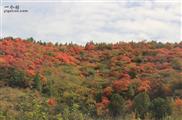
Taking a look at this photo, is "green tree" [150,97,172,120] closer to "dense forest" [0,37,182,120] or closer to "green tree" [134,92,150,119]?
"dense forest" [0,37,182,120]

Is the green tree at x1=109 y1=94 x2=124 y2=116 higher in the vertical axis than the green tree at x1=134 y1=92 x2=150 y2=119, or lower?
lower

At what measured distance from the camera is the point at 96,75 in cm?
5725

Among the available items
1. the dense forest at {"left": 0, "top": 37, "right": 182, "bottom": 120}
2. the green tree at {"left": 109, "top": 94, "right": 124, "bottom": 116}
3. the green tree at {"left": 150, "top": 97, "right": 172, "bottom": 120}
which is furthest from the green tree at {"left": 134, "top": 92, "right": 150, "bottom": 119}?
the green tree at {"left": 109, "top": 94, "right": 124, "bottom": 116}

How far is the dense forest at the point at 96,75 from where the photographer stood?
42.6 meters

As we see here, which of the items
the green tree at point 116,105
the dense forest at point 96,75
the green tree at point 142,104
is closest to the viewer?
the green tree at point 142,104

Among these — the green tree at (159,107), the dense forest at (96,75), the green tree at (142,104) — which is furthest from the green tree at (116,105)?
the green tree at (159,107)

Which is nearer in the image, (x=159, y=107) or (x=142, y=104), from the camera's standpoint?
(x=159, y=107)

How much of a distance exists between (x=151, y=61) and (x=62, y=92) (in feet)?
49.1

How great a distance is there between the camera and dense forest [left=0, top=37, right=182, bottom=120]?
4256cm

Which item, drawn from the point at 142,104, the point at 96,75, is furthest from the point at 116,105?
the point at 96,75

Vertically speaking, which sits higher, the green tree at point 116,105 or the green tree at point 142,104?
the green tree at point 142,104

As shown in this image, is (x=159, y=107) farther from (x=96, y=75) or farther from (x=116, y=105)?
(x=96, y=75)

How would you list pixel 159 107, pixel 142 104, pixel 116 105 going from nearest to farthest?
pixel 159 107 < pixel 142 104 < pixel 116 105

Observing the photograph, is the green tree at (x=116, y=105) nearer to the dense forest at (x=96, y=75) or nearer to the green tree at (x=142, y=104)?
the dense forest at (x=96, y=75)
